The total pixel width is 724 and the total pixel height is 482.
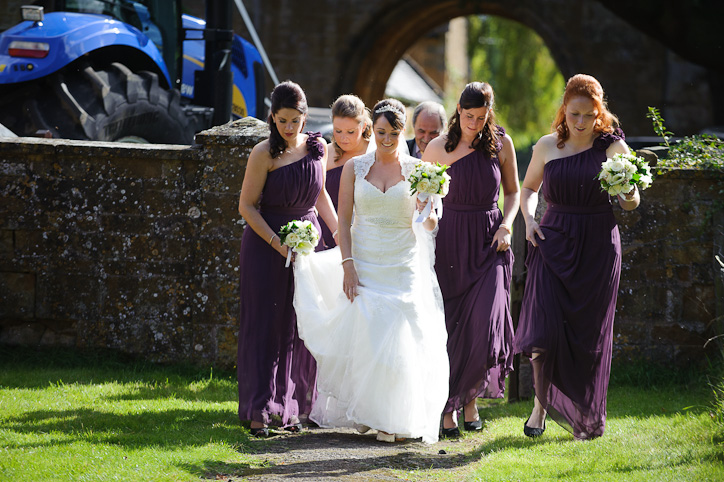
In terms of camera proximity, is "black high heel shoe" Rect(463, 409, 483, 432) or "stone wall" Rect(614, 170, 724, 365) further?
"stone wall" Rect(614, 170, 724, 365)

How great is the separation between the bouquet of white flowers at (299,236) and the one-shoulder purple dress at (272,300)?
234mm

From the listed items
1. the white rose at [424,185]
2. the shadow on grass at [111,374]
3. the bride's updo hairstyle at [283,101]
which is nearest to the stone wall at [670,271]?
the white rose at [424,185]

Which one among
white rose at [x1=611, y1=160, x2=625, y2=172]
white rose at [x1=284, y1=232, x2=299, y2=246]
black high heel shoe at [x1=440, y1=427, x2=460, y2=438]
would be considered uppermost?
white rose at [x1=611, y1=160, x2=625, y2=172]

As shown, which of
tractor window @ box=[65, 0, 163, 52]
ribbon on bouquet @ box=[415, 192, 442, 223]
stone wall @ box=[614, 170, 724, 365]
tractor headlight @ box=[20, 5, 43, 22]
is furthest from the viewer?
tractor window @ box=[65, 0, 163, 52]

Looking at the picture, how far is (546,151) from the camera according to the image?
5625mm

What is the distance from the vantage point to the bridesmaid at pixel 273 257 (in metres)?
5.45

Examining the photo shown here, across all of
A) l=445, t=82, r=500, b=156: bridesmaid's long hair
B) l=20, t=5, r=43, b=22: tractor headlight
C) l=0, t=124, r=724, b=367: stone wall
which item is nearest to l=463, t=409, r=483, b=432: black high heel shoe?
l=0, t=124, r=724, b=367: stone wall

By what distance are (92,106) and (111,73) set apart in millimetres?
606

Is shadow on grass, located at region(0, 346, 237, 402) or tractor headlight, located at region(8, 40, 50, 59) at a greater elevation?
tractor headlight, located at region(8, 40, 50, 59)

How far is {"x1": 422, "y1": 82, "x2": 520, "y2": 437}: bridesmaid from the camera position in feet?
18.4

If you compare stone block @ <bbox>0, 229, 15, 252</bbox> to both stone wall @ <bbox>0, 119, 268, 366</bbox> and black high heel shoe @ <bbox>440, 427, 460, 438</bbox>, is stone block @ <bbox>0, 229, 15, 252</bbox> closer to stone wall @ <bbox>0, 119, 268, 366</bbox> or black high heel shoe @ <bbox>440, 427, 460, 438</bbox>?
stone wall @ <bbox>0, 119, 268, 366</bbox>

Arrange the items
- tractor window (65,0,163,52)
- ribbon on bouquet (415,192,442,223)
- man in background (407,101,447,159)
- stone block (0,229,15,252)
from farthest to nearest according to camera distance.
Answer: tractor window (65,0,163,52)
stone block (0,229,15,252)
man in background (407,101,447,159)
ribbon on bouquet (415,192,442,223)

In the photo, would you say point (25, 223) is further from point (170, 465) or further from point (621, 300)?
point (621, 300)

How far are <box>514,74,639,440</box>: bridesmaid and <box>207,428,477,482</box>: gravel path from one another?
674 millimetres
